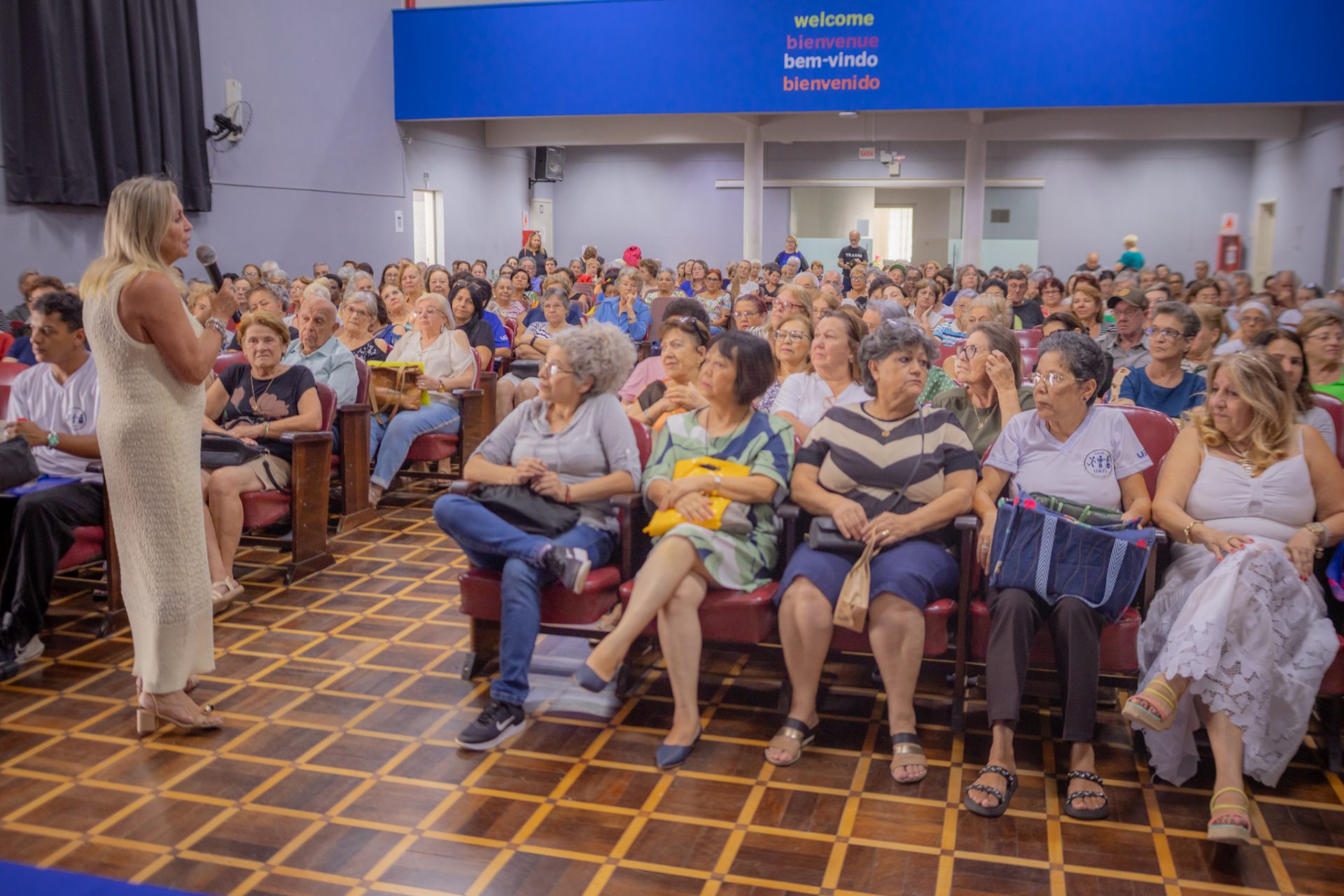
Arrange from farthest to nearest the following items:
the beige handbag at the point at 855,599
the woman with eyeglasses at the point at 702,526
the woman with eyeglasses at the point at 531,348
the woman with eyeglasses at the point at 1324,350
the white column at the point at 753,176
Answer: the white column at the point at 753,176 → the woman with eyeglasses at the point at 531,348 → the woman with eyeglasses at the point at 1324,350 → the woman with eyeglasses at the point at 702,526 → the beige handbag at the point at 855,599

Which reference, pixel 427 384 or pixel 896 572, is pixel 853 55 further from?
pixel 896 572

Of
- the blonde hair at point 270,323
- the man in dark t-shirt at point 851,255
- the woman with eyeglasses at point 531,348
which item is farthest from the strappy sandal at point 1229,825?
the man in dark t-shirt at point 851,255

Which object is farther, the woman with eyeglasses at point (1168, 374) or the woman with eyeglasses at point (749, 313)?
the woman with eyeglasses at point (749, 313)

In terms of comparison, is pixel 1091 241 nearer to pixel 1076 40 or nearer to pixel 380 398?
pixel 1076 40

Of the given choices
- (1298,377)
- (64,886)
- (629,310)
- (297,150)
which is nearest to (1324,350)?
(1298,377)

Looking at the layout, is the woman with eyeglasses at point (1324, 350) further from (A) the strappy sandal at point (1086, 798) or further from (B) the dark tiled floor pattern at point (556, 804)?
(A) the strappy sandal at point (1086, 798)

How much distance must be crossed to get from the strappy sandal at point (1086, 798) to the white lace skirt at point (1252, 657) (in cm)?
24

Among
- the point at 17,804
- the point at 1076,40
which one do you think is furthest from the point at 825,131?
the point at 17,804

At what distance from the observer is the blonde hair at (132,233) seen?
9.90 ft

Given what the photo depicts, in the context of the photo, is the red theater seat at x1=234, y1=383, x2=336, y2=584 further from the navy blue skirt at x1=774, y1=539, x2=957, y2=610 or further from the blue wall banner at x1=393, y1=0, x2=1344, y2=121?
the blue wall banner at x1=393, y1=0, x2=1344, y2=121

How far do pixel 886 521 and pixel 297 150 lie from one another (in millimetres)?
10926

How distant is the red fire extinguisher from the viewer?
15.7 m

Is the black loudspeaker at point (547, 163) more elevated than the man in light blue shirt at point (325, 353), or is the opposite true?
the black loudspeaker at point (547, 163)

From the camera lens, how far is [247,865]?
265 centimetres
